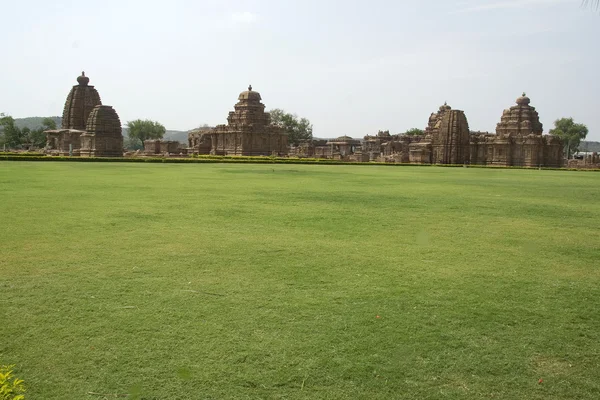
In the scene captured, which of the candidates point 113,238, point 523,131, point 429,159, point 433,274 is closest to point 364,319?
point 433,274

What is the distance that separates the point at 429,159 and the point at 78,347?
4484 centimetres

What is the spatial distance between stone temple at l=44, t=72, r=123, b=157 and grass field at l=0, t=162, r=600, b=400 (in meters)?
32.7

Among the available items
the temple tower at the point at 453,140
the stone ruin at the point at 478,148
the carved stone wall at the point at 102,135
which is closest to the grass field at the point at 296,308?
the carved stone wall at the point at 102,135

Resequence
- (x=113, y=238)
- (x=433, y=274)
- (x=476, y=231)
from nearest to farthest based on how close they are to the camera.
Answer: (x=433, y=274)
(x=113, y=238)
(x=476, y=231)

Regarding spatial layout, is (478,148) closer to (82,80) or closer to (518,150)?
(518,150)

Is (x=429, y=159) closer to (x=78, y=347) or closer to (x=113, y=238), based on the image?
(x=113, y=238)

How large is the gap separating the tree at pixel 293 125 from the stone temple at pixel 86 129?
3787 cm

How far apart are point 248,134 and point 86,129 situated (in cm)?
1406

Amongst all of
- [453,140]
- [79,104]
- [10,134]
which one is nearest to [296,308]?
[453,140]

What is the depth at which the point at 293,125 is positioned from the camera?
8562 cm

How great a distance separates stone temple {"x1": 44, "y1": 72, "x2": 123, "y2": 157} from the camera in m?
38.8

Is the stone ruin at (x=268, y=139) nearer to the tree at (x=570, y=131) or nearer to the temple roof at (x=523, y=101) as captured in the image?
the temple roof at (x=523, y=101)

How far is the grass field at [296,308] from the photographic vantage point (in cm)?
297

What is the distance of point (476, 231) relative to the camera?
762cm
